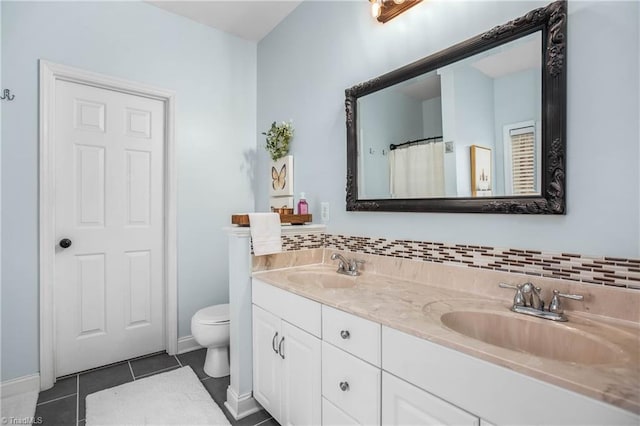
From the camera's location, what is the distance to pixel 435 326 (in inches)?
39.8

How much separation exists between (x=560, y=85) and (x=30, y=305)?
297 cm

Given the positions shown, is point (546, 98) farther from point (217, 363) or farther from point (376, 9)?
point (217, 363)

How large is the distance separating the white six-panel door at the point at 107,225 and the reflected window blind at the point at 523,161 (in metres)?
2.41

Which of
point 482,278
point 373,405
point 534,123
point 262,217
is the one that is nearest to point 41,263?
point 262,217

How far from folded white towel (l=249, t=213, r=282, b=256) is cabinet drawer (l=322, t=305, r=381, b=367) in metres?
0.60

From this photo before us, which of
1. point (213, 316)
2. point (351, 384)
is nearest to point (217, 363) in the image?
point (213, 316)

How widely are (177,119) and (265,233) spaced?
4.65ft

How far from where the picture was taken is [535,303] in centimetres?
115

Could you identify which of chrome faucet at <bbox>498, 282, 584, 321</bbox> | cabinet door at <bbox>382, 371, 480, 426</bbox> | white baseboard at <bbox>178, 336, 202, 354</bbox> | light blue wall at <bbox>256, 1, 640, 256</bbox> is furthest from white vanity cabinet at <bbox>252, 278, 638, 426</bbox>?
white baseboard at <bbox>178, 336, 202, 354</bbox>

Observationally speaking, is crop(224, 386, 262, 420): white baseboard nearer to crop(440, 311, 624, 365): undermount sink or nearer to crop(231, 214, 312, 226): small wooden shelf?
crop(231, 214, 312, 226): small wooden shelf

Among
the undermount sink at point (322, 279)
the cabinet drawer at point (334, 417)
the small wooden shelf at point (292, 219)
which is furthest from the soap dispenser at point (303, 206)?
the cabinet drawer at point (334, 417)

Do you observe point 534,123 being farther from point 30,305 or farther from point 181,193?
point 30,305

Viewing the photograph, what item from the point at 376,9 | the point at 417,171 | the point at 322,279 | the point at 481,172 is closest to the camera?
the point at 481,172

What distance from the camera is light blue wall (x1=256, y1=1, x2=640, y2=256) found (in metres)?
1.06
